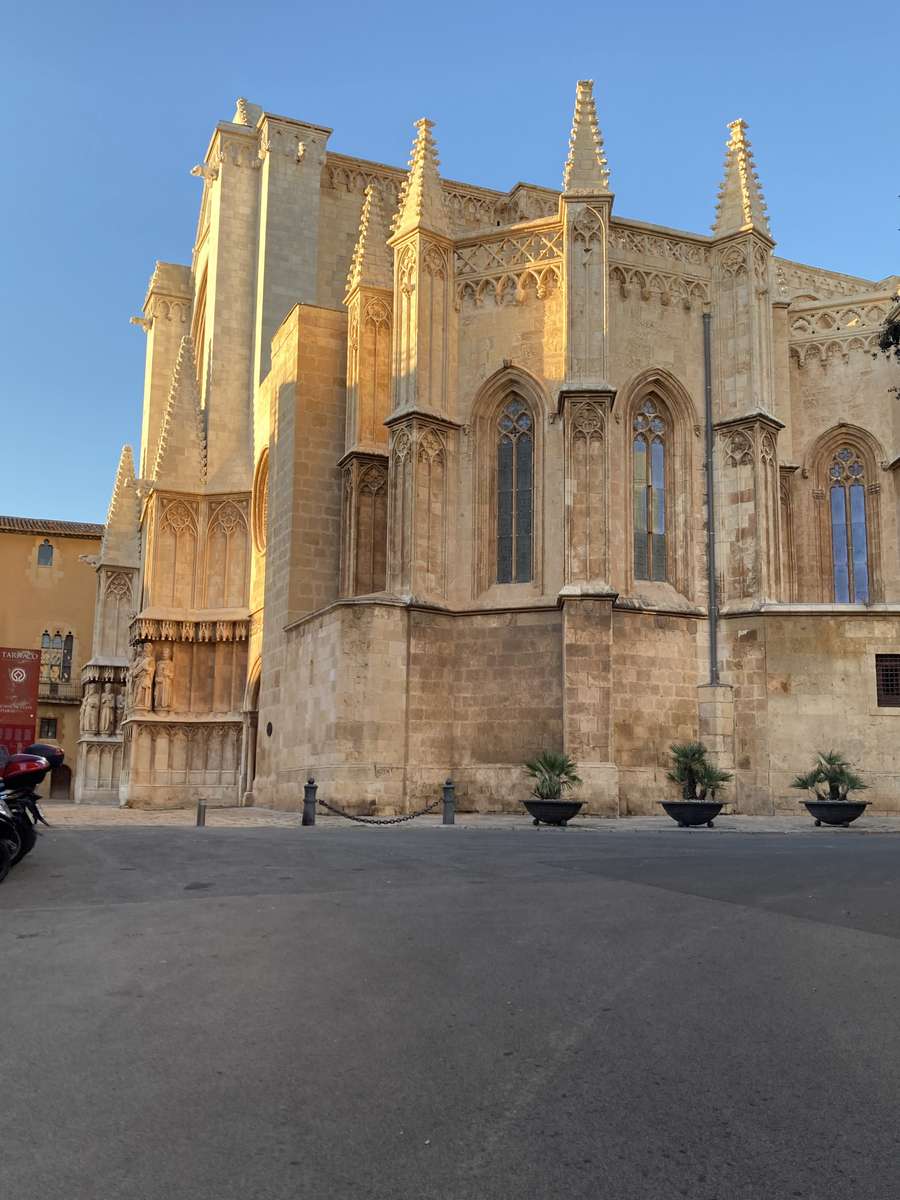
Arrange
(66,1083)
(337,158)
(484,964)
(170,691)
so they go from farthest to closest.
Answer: (337,158)
(170,691)
(484,964)
(66,1083)

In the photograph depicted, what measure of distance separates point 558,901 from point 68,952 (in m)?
3.54

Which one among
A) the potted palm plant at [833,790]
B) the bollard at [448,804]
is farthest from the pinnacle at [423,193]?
the potted palm plant at [833,790]

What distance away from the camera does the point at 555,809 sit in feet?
60.5

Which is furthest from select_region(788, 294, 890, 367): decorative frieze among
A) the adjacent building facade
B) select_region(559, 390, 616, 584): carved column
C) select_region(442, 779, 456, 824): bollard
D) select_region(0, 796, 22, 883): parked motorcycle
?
the adjacent building facade

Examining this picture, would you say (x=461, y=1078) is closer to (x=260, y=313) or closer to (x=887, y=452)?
(x=887, y=452)

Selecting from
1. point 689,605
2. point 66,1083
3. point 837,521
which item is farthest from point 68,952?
point 837,521

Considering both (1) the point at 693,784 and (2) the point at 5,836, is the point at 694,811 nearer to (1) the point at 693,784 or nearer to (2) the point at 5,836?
(1) the point at 693,784

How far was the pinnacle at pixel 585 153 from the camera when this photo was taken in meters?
23.7

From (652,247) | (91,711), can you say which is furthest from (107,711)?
(652,247)

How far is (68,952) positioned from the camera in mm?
6684

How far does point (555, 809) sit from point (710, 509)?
854 centimetres

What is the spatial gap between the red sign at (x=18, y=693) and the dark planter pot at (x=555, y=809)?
23589mm

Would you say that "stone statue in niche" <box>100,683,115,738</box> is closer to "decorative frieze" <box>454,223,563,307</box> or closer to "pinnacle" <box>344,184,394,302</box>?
"pinnacle" <box>344,184,394,302</box>

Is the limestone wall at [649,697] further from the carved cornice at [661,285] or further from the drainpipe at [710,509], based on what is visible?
the carved cornice at [661,285]
